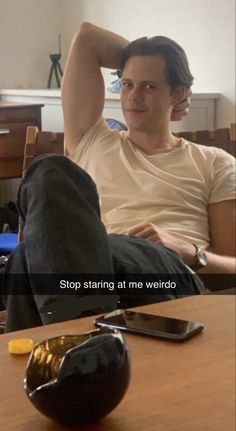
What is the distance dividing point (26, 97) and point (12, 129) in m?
0.28

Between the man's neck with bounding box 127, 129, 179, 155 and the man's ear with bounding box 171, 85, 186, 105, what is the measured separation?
0.24 feet

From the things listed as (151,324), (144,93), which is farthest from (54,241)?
(144,93)

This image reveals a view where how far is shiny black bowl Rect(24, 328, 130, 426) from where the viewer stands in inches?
16.7

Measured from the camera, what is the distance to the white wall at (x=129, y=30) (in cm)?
163

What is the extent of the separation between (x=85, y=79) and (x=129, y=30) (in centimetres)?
91

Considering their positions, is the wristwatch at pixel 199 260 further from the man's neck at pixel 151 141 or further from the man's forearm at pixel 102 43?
the man's forearm at pixel 102 43

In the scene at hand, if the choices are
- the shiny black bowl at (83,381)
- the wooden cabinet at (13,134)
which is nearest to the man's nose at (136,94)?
the shiny black bowl at (83,381)

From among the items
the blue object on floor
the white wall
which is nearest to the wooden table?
the blue object on floor

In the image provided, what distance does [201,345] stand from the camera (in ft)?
1.85

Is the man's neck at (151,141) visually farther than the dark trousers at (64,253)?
Yes

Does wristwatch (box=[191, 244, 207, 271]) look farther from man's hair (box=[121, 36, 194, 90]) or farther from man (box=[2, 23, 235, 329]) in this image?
man's hair (box=[121, 36, 194, 90])

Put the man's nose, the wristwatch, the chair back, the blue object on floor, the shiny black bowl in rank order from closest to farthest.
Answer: the shiny black bowl → the wristwatch → the man's nose → the chair back → the blue object on floor

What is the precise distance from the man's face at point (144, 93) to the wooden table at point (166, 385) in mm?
535

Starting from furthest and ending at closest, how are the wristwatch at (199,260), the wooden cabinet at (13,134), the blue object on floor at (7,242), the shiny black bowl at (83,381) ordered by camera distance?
the wooden cabinet at (13,134)
the blue object on floor at (7,242)
the wristwatch at (199,260)
the shiny black bowl at (83,381)
